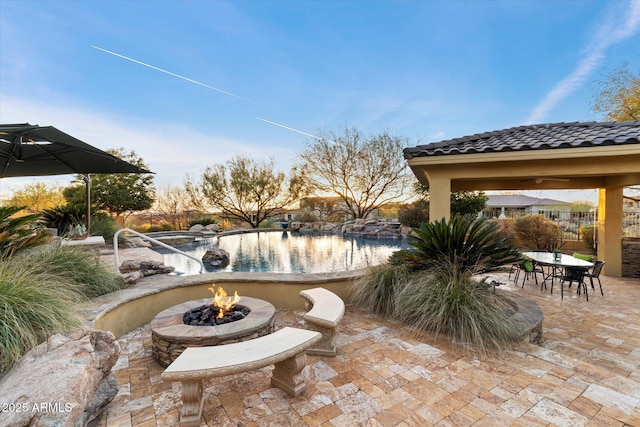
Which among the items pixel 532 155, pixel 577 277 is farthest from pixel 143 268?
pixel 577 277

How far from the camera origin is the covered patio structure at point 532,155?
4.94m

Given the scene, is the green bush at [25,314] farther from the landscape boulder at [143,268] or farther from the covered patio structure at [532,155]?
the covered patio structure at [532,155]

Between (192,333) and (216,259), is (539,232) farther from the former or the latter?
(192,333)

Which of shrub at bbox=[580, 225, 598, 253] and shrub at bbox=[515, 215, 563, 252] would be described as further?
shrub at bbox=[515, 215, 563, 252]

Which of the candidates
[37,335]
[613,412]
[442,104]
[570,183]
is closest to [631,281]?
[570,183]

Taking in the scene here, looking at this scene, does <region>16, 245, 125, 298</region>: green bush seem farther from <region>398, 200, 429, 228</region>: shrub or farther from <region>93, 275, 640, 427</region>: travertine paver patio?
<region>398, 200, 429, 228</region>: shrub

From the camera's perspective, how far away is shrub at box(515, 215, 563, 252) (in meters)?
11.2

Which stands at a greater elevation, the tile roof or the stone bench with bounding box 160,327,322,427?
the tile roof

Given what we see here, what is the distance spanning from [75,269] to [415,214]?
16.8 metres

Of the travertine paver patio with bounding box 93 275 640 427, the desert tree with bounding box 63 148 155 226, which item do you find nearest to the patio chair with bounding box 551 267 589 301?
the travertine paver patio with bounding box 93 275 640 427

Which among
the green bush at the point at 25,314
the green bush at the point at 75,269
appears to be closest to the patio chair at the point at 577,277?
the green bush at the point at 25,314

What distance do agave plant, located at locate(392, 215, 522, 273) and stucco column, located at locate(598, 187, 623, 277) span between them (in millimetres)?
5947

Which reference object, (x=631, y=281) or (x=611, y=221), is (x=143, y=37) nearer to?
(x=611, y=221)

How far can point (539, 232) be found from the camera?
37.7ft
